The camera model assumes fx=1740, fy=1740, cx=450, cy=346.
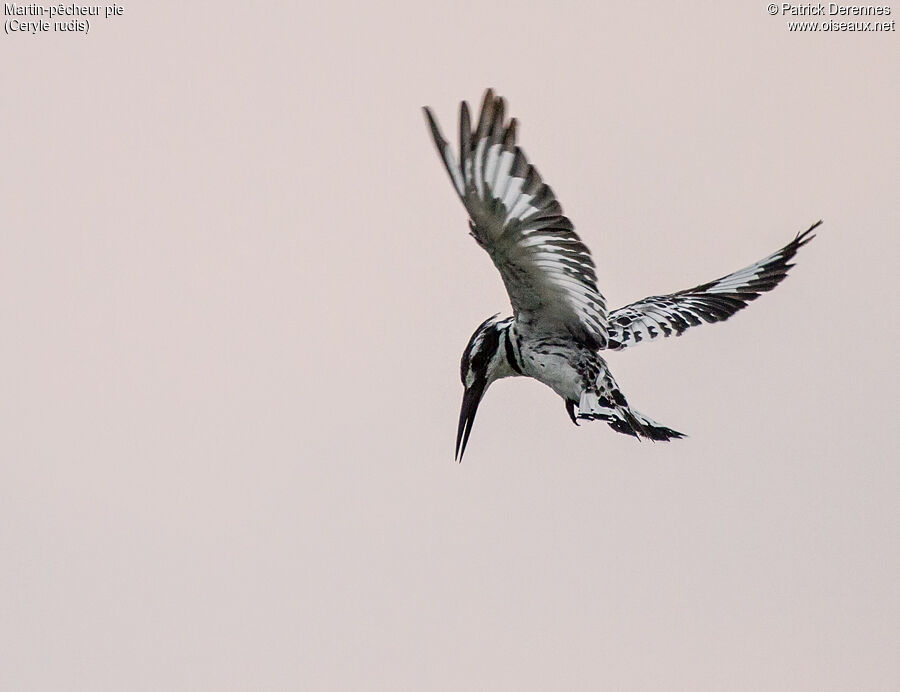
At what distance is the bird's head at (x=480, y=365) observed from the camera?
408 inches

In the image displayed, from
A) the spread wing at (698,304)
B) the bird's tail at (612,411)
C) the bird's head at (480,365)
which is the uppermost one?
the spread wing at (698,304)

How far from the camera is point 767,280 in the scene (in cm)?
1227

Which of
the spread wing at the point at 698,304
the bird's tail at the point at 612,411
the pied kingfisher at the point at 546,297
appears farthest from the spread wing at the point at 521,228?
the spread wing at the point at 698,304

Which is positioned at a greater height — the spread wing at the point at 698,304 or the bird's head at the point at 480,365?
the spread wing at the point at 698,304

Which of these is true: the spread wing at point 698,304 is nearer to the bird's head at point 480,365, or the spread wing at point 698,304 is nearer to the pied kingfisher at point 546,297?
the pied kingfisher at point 546,297

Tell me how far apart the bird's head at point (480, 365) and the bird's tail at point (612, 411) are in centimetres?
60

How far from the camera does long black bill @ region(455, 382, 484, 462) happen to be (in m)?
10.8

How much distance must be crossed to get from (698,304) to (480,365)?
2191mm

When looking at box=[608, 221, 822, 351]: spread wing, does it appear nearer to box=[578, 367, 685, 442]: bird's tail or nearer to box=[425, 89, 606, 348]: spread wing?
box=[578, 367, 685, 442]: bird's tail

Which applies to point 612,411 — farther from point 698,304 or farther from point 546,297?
point 698,304

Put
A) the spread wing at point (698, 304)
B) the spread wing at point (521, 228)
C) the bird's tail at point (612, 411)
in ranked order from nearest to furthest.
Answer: the spread wing at point (521, 228) → the bird's tail at point (612, 411) → the spread wing at point (698, 304)

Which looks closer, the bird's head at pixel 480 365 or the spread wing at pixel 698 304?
the bird's head at pixel 480 365

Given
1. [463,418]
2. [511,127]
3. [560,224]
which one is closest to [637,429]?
[463,418]

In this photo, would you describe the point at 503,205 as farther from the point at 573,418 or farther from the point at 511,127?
the point at 573,418
